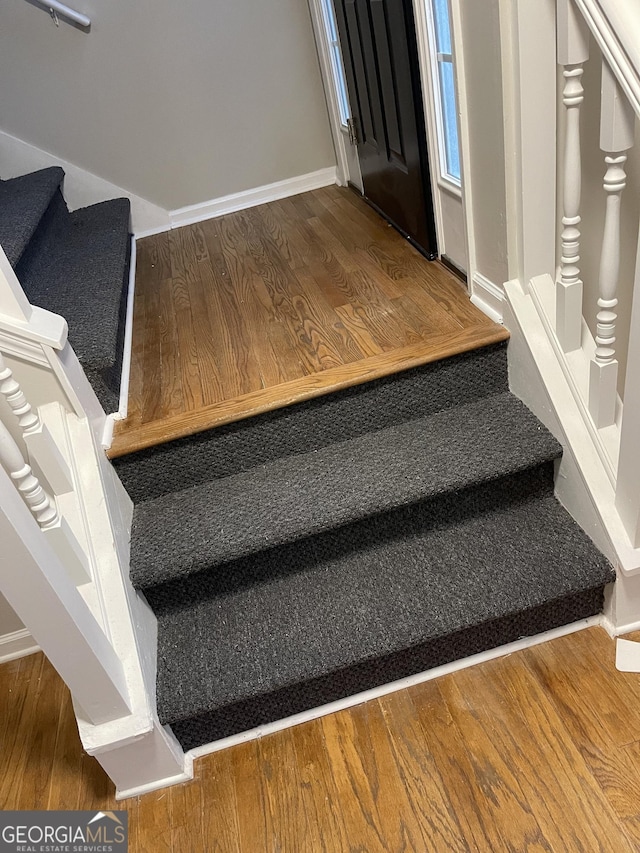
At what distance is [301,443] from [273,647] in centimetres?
49

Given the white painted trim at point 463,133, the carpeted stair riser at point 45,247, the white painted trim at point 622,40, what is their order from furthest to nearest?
the carpeted stair riser at point 45,247, the white painted trim at point 463,133, the white painted trim at point 622,40

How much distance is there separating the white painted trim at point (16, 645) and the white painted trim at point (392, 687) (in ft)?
2.07

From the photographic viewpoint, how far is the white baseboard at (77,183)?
2.65m

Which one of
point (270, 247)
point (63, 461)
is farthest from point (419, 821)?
point (270, 247)

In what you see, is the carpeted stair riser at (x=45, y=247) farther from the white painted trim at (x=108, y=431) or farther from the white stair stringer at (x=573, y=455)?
the white stair stringer at (x=573, y=455)

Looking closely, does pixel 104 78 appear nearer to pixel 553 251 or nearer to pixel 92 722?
pixel 553 251

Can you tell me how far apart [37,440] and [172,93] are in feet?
6.80

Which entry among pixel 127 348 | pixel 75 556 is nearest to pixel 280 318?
pixel 127 348

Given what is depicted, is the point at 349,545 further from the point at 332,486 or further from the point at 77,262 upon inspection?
the point at 77,262

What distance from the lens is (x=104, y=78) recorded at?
2570mm

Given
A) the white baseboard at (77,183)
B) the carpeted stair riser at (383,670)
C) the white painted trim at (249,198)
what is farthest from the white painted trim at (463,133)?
the white baseboard at (77,183)

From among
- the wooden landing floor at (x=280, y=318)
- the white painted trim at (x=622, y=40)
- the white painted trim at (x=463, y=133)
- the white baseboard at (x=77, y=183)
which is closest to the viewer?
the white painted trim at (x=622, y=40)

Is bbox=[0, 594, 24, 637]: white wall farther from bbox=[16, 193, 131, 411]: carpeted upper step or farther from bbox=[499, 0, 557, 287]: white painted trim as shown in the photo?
bbox=[499, 0, 557, 287]: white painted trim

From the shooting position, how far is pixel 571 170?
114 cm
